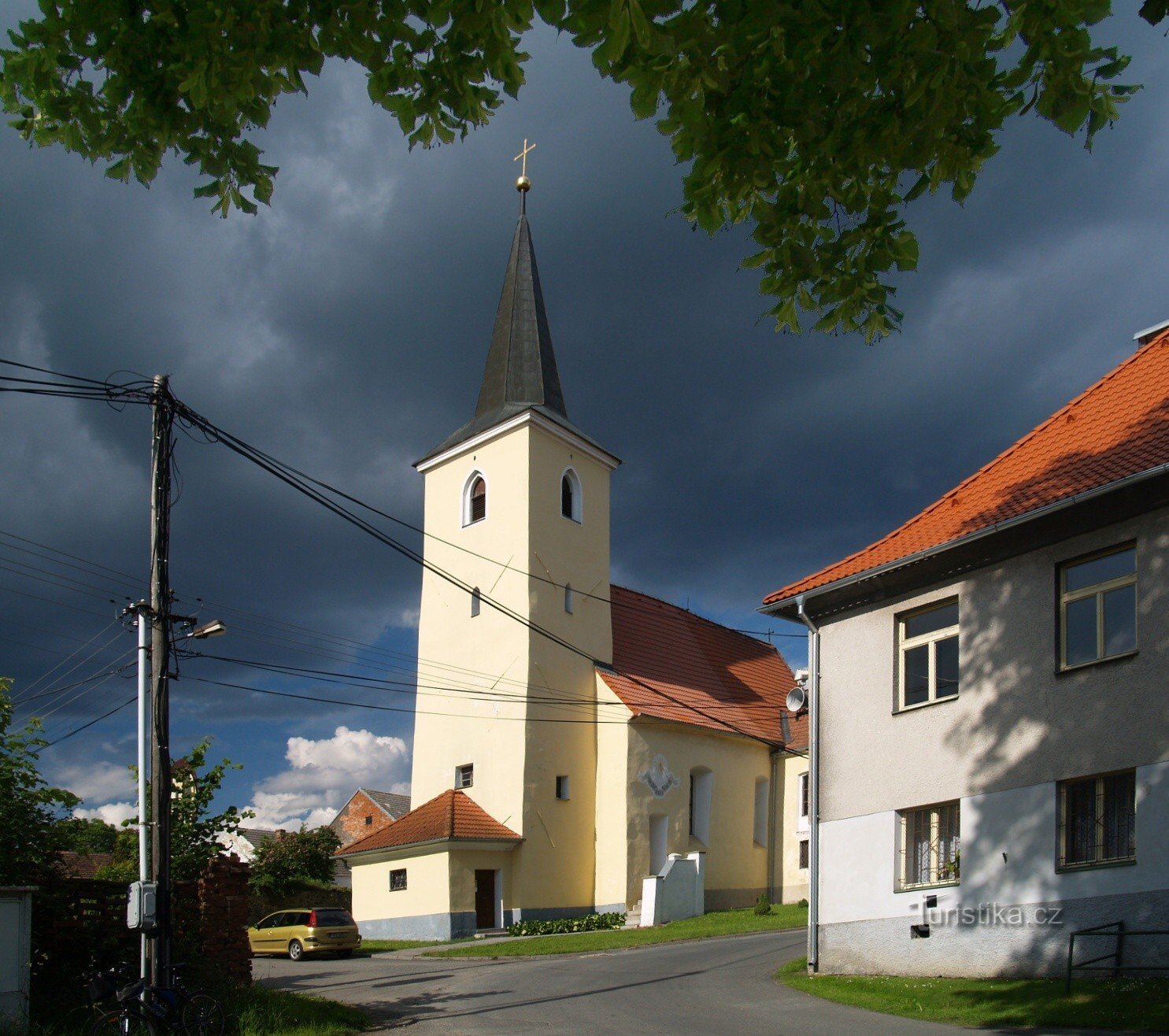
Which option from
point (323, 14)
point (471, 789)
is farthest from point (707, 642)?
point (323, 14)

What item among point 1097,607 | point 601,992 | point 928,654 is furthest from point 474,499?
point 1097,607

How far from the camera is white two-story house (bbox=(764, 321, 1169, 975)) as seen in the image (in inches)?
509

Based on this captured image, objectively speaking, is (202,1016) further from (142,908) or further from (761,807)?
(761,807)

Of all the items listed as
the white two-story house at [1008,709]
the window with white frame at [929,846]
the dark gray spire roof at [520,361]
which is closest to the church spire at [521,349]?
the dark gray spire roof at [520,361]

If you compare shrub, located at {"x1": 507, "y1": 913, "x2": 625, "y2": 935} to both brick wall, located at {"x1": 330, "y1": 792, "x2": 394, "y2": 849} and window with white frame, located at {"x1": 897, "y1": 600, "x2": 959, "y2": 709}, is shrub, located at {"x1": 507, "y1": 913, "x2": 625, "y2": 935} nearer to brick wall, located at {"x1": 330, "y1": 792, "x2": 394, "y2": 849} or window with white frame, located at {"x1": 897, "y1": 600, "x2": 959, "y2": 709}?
window with white frame, located at {"x1": 897, "y1": 600, "x2": 959, "y2": 709}

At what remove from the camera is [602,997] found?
15266 millimetres

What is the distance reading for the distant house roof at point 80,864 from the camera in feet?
45.1

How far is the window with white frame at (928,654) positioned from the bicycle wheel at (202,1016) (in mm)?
9285

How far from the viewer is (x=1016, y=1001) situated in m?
12.2

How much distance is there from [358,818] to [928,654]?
5027 cm

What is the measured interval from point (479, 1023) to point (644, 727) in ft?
68.0

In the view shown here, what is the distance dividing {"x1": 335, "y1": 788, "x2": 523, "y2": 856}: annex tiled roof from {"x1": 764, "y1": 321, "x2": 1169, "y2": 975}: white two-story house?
609 inches

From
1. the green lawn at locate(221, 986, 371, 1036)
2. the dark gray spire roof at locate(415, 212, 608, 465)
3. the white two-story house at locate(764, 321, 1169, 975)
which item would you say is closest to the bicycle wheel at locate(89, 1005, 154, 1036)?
the green lawn at locate(221, 986, 371, 1036)

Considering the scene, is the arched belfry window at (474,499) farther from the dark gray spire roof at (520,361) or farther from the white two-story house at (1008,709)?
the white two-story house at (1008,709)
